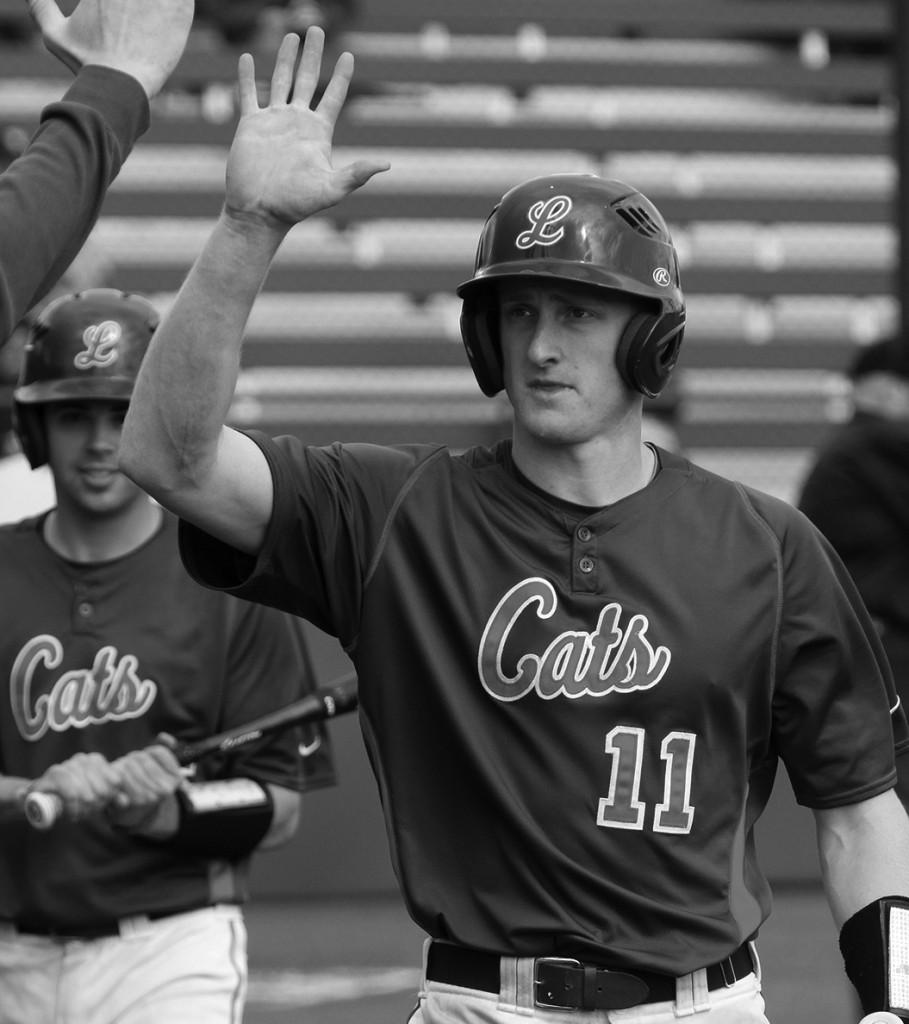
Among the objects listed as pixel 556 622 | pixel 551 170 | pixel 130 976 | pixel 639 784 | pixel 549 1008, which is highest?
pixel 551 170

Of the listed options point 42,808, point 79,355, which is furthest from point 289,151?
point 79,355

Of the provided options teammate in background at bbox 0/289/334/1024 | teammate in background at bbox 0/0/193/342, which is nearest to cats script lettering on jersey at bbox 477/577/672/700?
teammate in background at bbox 0/0/193/342

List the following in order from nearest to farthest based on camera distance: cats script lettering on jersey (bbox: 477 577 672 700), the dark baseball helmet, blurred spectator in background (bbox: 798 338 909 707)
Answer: cats script lettering on jersey (bbox: 477 577 672 700)
the dark baseball helmet
blurred spectator in background (bbox: 798 338 909 707)

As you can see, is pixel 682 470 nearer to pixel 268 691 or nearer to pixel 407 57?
pixel 268 691

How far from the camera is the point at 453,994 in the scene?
10.3 feet

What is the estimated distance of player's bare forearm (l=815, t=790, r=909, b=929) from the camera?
324cm

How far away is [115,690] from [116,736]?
10 cm

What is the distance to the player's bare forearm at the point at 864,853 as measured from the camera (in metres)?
3.24

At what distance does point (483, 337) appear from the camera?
3.43 meters

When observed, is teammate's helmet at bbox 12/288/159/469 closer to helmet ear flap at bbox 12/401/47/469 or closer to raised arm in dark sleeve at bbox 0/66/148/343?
helmet ear flap at bbox 12/401/47/469

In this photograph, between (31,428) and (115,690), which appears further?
(31,428)

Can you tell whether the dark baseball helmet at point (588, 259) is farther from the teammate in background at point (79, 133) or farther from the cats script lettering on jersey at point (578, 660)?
the teammate in background at point (79, 133)

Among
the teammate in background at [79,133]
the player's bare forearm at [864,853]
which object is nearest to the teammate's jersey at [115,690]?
the player's bare forearm at [864,853]

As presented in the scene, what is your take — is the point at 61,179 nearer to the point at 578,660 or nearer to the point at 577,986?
the point at 578,660
